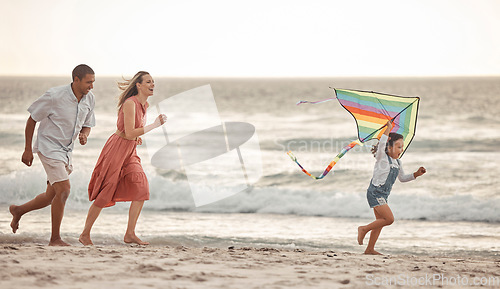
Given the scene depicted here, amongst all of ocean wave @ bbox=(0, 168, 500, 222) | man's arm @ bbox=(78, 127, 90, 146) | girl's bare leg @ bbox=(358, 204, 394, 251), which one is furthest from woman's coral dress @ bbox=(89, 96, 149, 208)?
ocean wave @ bbox=(0, 168, 500, 222)

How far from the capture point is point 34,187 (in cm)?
1287

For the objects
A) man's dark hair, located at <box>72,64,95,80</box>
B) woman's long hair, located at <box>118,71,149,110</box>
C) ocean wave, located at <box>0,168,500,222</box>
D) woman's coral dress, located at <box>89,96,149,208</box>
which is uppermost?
man's dark hair, located at <box>72,64,95,80</box>

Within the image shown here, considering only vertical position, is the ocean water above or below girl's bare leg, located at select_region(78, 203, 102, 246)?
below

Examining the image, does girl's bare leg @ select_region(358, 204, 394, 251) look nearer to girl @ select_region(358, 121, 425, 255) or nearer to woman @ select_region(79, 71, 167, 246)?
girl @ select_region(358, 121, 425, 255)

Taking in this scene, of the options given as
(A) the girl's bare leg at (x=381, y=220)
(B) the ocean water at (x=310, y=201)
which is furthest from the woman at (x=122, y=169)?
(A) the girl's bare leg at (x=381, y=220)

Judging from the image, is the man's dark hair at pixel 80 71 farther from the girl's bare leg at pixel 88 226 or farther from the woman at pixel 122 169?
the girl's bare leg at pixel 88 226

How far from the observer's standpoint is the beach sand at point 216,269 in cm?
422

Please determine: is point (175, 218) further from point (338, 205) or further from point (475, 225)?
point (475, 225)

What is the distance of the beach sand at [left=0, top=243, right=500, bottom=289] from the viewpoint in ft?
13.8

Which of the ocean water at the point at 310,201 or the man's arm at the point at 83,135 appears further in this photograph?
the ocean water at the point at 310,201

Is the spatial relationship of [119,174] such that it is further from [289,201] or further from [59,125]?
[289,201]

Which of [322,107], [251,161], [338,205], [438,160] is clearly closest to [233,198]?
[338,205]

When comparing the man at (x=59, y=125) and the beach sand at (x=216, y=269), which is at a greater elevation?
the man at (x=59, y=125)

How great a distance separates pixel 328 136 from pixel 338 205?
37.7ft
